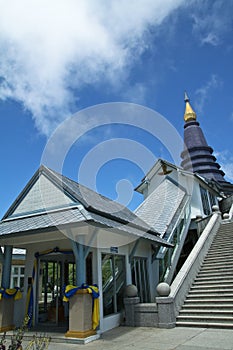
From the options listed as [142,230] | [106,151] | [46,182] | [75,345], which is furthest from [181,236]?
[75,345]

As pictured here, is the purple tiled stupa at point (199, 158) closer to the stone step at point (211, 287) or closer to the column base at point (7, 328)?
the stone step at point (211, 287)

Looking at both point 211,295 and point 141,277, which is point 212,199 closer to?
point 141,277

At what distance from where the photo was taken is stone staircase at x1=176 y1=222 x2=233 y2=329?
7496 mm

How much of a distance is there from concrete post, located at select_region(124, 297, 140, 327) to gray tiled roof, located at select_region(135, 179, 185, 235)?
4.84m

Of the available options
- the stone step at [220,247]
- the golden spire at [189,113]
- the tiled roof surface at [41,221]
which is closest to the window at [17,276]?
the tiled roof surface at [41,221]

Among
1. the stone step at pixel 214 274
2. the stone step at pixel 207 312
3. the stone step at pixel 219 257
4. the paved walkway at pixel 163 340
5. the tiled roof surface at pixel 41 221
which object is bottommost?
the paved walkway at pixel 163 340

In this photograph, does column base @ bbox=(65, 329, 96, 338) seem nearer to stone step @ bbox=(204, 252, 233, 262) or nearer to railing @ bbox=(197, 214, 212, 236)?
stone step @ bbox=(204, 252, 233, 262)

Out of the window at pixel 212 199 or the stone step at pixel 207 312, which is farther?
the window at pixel 212 199

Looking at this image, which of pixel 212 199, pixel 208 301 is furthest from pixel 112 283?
pixel 212 199

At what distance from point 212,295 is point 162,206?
8.61 m

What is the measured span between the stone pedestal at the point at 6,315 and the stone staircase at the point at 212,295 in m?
5.03

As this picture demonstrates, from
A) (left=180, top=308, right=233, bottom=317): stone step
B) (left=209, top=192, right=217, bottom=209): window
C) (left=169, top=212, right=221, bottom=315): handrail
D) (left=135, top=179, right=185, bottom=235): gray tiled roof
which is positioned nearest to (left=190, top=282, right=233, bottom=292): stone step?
(left=169, top=212, right=221, bottom=315): handrail

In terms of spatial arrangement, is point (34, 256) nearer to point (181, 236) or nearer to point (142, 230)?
point (142, 230)

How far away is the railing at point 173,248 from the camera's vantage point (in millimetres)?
11945
